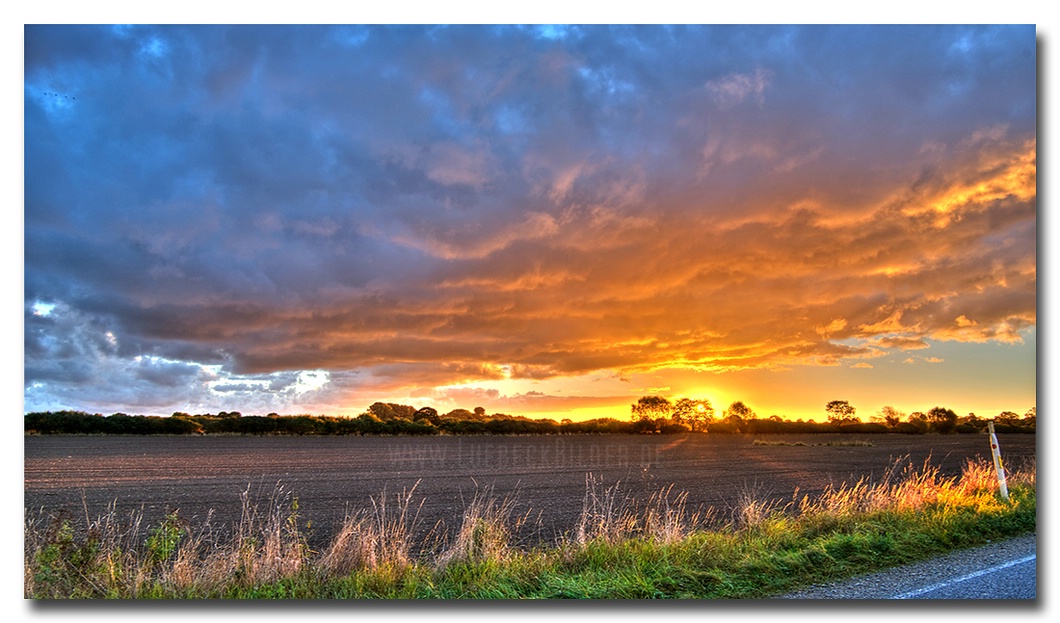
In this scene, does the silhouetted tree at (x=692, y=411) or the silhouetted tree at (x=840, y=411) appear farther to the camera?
the silhouetted tree at (x=692, y=411)

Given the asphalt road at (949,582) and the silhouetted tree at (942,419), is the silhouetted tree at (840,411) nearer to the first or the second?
the silhouetted tree at (942,419)

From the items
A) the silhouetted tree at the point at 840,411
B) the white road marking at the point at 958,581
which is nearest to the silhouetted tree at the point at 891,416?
the silhouetted tree at the point at 840,411

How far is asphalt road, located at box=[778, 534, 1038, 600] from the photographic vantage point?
641 centimetres

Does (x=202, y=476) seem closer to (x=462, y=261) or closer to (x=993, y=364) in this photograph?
(x=462, y=261)

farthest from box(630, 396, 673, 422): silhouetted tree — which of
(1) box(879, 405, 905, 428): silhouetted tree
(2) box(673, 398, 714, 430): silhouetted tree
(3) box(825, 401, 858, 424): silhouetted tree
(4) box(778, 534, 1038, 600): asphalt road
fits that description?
(4) box(778, 534, 1038, 600): asphalt road

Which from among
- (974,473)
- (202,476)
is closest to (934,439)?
(974,473)

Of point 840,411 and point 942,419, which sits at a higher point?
point 840,411

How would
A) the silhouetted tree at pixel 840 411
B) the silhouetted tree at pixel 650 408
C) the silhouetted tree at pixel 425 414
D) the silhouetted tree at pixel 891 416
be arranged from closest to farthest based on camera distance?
the silhouetted tree at pixel 840 411 → the silhouetted tree at pixel 891 416 → the silhouetted tree at pixel 650 408 → the silhouetted tree at pixel 425 414

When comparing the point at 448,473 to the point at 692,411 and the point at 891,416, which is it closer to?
the point at 692,411

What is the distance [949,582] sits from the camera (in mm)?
6602

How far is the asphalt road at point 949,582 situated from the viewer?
21.0 ft

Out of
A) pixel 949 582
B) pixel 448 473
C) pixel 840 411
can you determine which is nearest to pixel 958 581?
pixel 949 582

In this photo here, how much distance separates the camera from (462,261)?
8.91m

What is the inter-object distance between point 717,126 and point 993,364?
417cm
